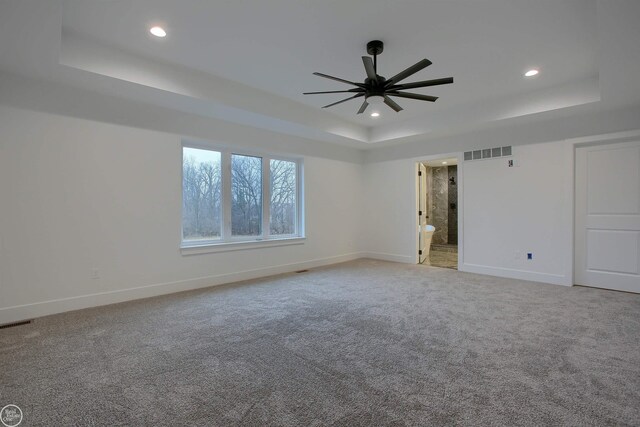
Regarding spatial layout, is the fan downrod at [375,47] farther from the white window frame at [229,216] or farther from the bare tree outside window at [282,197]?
the bare tree outside window at [282,197]

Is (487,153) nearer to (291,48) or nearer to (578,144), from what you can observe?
(578,144)

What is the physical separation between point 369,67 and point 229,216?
319 cm

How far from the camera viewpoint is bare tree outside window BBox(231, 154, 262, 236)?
197 inches

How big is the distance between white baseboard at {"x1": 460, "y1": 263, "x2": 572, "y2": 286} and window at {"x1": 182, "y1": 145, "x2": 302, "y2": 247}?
3281mm

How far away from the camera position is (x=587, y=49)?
3172mm

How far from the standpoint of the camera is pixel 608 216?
427cm

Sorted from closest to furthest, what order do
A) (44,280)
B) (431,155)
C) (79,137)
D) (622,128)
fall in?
(44,280) < (79,137) < (622,128) < (431,155)

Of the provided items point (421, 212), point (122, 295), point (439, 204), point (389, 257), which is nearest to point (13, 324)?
point (122, 295)

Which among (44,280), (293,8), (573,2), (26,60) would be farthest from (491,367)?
(26,60)

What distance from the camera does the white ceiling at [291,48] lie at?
2.51 metres

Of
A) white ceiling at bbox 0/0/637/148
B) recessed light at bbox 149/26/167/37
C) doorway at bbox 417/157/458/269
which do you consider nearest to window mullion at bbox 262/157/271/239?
white ceiling at bbox 0/0/637/148

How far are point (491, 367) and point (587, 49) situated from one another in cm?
339

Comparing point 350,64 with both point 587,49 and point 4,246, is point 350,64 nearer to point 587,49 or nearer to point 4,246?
point 587,49

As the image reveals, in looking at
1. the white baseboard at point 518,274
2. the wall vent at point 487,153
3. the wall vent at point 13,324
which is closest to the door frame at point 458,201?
the wall vent at point 487,153
